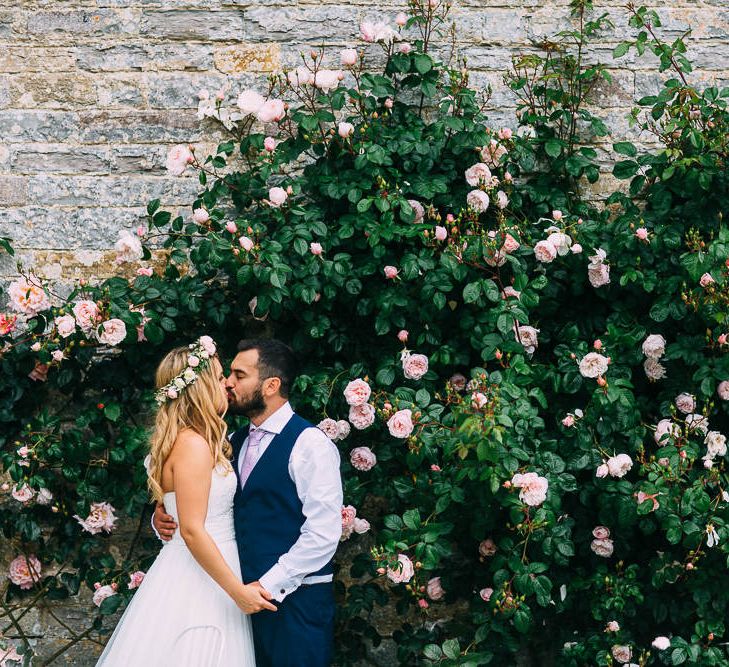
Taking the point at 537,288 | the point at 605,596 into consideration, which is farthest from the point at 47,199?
the point at 605,596

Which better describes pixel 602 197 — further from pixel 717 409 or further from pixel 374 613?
pixel 374 613

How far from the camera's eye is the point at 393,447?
3.61 metres

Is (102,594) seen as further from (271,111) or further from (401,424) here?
(271,111)

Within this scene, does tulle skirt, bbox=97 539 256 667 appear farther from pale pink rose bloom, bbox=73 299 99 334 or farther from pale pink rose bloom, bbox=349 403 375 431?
pale pink rose bloom, bbox=73 299 99 334

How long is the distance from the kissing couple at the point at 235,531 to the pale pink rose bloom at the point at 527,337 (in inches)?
36.8

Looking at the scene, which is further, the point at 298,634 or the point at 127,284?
the point at 127,284

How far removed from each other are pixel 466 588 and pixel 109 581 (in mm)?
1465

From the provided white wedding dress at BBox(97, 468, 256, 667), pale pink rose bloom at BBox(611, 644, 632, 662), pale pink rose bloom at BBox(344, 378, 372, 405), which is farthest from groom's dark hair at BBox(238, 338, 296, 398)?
pale pink rose bloom at BBox(611, 644, 632, 662)

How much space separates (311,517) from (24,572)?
5.20ft

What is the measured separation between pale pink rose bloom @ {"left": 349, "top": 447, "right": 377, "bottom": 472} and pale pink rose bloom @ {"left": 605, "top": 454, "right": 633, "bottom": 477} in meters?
0.91

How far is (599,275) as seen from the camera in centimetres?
364

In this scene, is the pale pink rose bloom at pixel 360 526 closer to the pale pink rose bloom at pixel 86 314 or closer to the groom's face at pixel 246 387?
the groom's face at pixel 246 387

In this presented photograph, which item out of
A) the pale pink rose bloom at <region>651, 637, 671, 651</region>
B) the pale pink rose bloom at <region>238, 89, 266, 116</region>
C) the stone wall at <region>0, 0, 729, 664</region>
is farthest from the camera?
the stone wall at <region>0, 0, 729, 664</region>

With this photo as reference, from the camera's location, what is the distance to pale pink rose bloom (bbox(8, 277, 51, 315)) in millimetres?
3637
